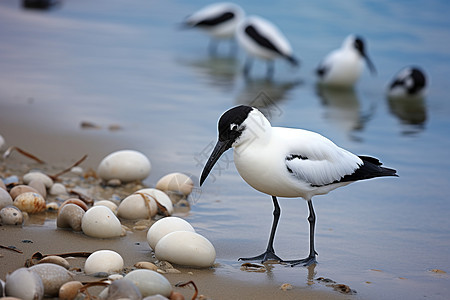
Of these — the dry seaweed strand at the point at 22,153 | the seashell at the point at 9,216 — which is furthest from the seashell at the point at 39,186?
the dry seaweed strand at the point at 22,153

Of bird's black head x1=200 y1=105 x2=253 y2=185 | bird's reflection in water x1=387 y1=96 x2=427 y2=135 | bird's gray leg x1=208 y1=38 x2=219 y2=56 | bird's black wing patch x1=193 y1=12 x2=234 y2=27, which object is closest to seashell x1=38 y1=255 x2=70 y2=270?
bird's black head x1=200 y1=105 x2=253 y2=185

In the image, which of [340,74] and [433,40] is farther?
[433,40]

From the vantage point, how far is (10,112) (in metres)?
7.92

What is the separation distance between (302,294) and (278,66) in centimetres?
1030

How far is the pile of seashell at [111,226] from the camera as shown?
3.45 metres

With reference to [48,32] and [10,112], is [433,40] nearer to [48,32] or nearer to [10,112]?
[48,32]

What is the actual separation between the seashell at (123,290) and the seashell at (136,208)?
1639 mm

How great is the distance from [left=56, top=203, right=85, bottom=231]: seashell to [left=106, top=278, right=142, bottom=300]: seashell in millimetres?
1290

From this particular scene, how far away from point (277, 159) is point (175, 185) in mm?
1550

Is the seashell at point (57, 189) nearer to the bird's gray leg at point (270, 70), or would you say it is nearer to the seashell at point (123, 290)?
the seashell at point (123, 290)

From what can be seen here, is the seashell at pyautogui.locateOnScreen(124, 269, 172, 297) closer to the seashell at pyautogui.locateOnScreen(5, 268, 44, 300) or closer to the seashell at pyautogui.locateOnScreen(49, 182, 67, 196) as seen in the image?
the seashell at pyautogui.locateOnScreen(5, 268, 44, 300)

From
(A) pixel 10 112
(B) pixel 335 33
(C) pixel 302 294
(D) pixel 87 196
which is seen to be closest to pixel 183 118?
(A) pixel 10 112

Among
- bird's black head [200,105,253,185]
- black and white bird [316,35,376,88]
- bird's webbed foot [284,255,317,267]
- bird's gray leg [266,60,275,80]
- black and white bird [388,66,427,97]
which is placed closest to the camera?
bird's black head [200,105,253,185]

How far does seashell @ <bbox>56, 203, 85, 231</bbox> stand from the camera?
15.2ft
